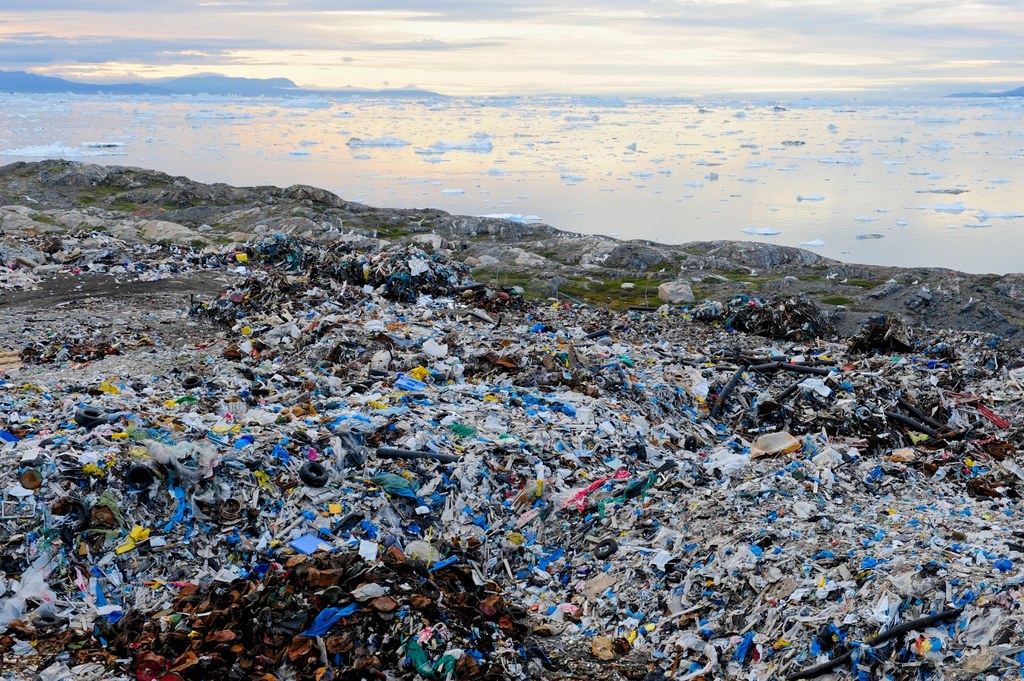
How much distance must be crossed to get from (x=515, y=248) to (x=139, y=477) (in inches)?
508

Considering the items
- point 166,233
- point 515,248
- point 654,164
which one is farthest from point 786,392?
point 654,164

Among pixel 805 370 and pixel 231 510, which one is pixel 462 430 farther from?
pixel 805 370

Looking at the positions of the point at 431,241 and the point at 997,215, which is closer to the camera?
the point at 431,241

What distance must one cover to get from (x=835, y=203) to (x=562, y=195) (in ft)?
29.0

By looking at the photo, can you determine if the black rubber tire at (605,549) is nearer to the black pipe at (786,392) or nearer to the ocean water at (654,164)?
the black pipe at (786,392)

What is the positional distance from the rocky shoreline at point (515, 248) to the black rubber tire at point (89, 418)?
26.3 ft

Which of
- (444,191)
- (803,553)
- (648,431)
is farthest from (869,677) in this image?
(444,191)

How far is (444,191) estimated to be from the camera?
2973 cm

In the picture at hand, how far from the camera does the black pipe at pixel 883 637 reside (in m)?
3.70

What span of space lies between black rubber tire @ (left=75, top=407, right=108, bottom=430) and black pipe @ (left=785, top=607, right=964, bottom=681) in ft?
15.4

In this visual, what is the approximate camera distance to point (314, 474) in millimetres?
5320

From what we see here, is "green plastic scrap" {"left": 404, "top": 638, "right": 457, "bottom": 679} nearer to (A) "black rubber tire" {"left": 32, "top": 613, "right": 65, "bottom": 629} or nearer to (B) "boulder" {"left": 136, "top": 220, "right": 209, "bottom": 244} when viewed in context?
(A) "black rubber tire" {"left": 32, "top": 613, "right": 65, "bottom": 629}

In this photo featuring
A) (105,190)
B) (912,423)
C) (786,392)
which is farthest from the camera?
(105,190)

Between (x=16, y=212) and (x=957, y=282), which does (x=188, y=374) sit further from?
(x=16, y=212)
